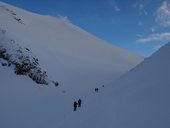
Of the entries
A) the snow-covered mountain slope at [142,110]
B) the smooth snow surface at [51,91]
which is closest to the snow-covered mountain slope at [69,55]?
the smooth snow surface at [51,91]

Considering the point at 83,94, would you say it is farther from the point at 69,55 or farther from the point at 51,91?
the point at 69,55

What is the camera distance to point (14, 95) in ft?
99.1

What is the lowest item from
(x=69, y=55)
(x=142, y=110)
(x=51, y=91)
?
(x=142, y=110)

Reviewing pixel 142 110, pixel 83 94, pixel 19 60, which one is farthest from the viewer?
pixel 19 60

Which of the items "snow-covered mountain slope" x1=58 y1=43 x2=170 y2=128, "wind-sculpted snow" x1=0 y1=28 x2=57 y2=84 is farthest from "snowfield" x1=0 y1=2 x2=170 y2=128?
"wind-sculpted snow" x1=0 y1=28 x2=57 y2=84

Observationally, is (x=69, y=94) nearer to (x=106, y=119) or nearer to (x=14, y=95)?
(x=14, y=95)

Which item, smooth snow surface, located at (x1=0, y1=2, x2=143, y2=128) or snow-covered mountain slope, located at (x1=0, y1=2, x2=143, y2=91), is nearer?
smooth snow surface, located at (x1=0, y1=2, x2=143, y2=128)

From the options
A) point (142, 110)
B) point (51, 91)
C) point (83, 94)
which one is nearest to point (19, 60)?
point (51, 91)

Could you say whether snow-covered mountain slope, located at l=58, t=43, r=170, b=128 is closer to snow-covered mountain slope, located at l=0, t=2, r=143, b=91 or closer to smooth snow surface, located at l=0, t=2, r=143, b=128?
smooth snow surface, located at l=0, t=2, r=143, b=128

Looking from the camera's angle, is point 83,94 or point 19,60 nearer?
point 83,94

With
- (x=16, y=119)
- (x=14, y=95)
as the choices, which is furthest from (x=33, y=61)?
(x=16, y=119)

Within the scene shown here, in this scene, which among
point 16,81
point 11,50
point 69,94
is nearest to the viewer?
point 16,81

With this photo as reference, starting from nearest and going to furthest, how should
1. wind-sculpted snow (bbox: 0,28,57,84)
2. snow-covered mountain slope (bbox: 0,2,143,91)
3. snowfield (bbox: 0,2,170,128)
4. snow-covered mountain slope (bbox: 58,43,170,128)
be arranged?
snow-covered mountain slope (bbox: 58,43,170,128), snowfield (bbox: 0,2,170,128), wind-sculpted snow (bbox: 0,28,57,84), snow-covered mountain slope (bbox: 0,2,143,91)

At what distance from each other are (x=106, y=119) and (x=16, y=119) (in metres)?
12.1
